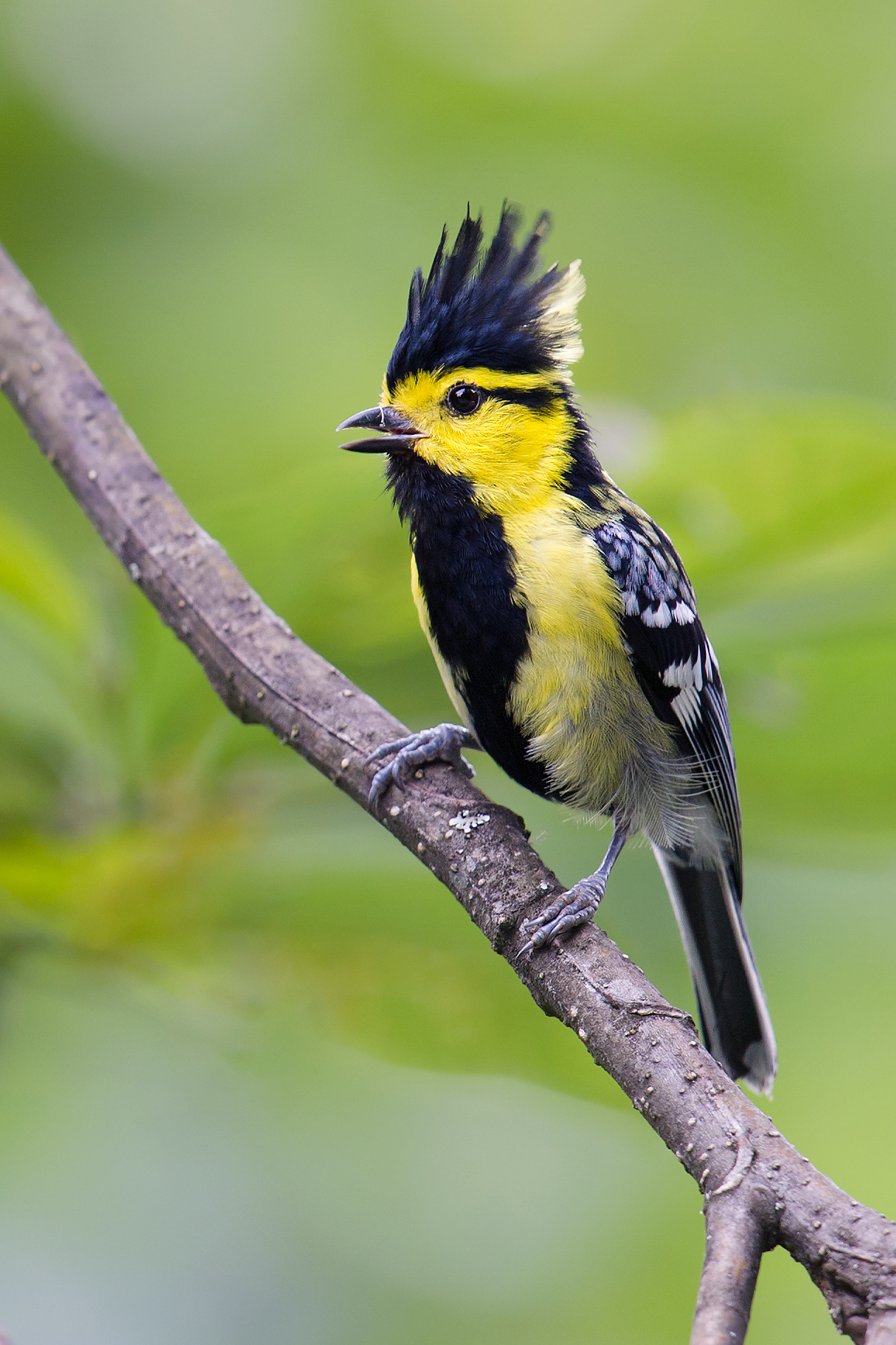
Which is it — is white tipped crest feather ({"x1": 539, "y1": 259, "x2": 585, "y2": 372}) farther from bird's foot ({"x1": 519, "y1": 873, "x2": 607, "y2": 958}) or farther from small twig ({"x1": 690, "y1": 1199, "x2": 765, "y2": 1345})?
small twig ({"x1": 690, "y1": 1199, "x2": 765, "y2": 1345})

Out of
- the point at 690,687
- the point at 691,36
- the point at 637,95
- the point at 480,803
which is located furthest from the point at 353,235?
the point at 480,803

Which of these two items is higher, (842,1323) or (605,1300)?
(605,1300)

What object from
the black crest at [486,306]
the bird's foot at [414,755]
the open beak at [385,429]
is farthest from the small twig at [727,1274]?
the black crest at [486,306]

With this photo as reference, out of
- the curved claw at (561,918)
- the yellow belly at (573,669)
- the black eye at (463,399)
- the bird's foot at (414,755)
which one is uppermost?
the black eye at (463,399)

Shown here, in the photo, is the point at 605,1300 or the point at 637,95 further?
the point at 637,95

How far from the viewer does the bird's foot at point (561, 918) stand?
1.61 metres

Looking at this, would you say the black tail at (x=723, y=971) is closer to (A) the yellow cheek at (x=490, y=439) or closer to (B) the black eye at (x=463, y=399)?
(A) the yellow cheek at (x=490, y=439)

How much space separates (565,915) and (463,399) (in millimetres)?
1146

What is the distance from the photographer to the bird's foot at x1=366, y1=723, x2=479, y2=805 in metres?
1.82

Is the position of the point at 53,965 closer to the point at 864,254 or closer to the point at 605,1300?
the point at 605,1300

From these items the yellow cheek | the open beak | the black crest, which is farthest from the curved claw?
the black crest

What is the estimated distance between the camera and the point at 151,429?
3074mm

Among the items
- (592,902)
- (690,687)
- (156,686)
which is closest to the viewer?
(592,902)

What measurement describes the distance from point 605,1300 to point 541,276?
101 inches
